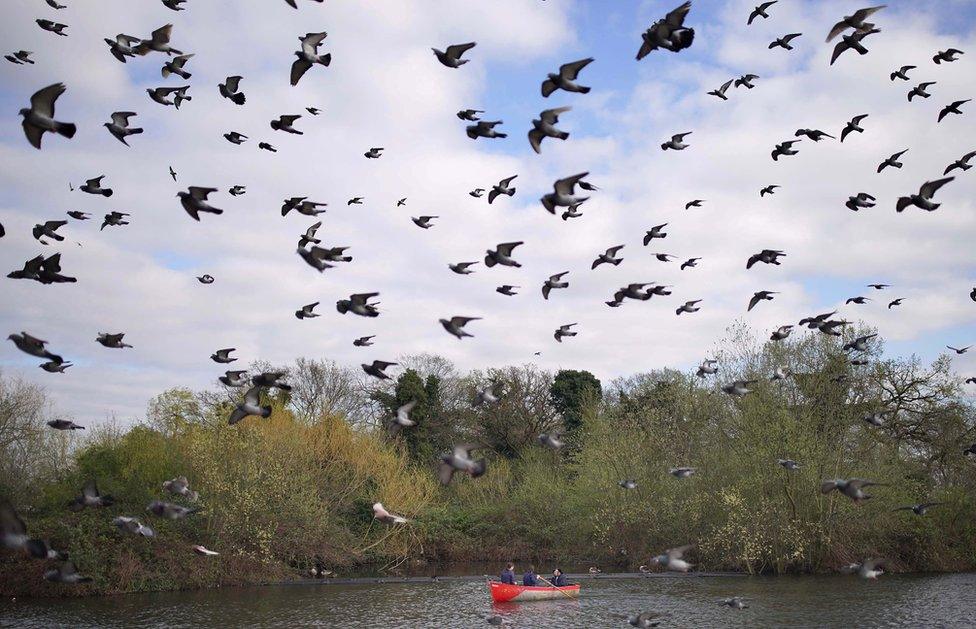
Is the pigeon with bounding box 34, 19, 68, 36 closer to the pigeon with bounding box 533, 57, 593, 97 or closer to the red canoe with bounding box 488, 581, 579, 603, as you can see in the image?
the pigeon with bounding box 533, 57, 593, 97

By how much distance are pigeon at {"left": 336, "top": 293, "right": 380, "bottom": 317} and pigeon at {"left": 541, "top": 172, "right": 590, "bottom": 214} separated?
14.8 ft

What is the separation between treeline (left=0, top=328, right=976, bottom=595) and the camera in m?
41.5

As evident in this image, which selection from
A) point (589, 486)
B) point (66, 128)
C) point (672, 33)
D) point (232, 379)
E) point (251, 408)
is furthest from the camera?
point (589, 486)

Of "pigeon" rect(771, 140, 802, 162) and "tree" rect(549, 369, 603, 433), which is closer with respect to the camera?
"pigeon" rect(771, 140, 802, 162)

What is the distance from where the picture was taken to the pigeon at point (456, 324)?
19.9 m

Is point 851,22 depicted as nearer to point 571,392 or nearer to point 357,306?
point 357,306

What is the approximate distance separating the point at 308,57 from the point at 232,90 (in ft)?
7.63

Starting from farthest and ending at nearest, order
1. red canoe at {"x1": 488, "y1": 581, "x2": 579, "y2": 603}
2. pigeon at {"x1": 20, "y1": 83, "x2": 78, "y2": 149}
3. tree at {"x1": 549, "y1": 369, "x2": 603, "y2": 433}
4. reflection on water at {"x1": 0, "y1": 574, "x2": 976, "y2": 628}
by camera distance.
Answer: tree at {"x1": 549, "y1": 369, "x2": 603, "y2": 433}, red canoe at {"x1": 488, "y1": 581, "x2": 579, "y2": 603}, reflection on water at {"x1": 0, "y1": 574, "x2": 976, "y2": 628}, pigeon at {"x1": 20, "y1": 83, "x2": 78, "y2": 149}

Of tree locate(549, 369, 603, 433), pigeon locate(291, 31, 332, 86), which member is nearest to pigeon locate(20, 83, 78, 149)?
pigeon locate(291, 31, 332, 86)

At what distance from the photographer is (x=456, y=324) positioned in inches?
794

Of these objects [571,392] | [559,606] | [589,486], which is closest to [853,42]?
[559,606]

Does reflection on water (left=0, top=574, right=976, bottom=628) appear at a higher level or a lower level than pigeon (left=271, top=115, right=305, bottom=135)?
lower

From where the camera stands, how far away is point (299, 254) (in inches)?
754

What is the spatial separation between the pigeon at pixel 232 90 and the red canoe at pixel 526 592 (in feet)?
82.7
